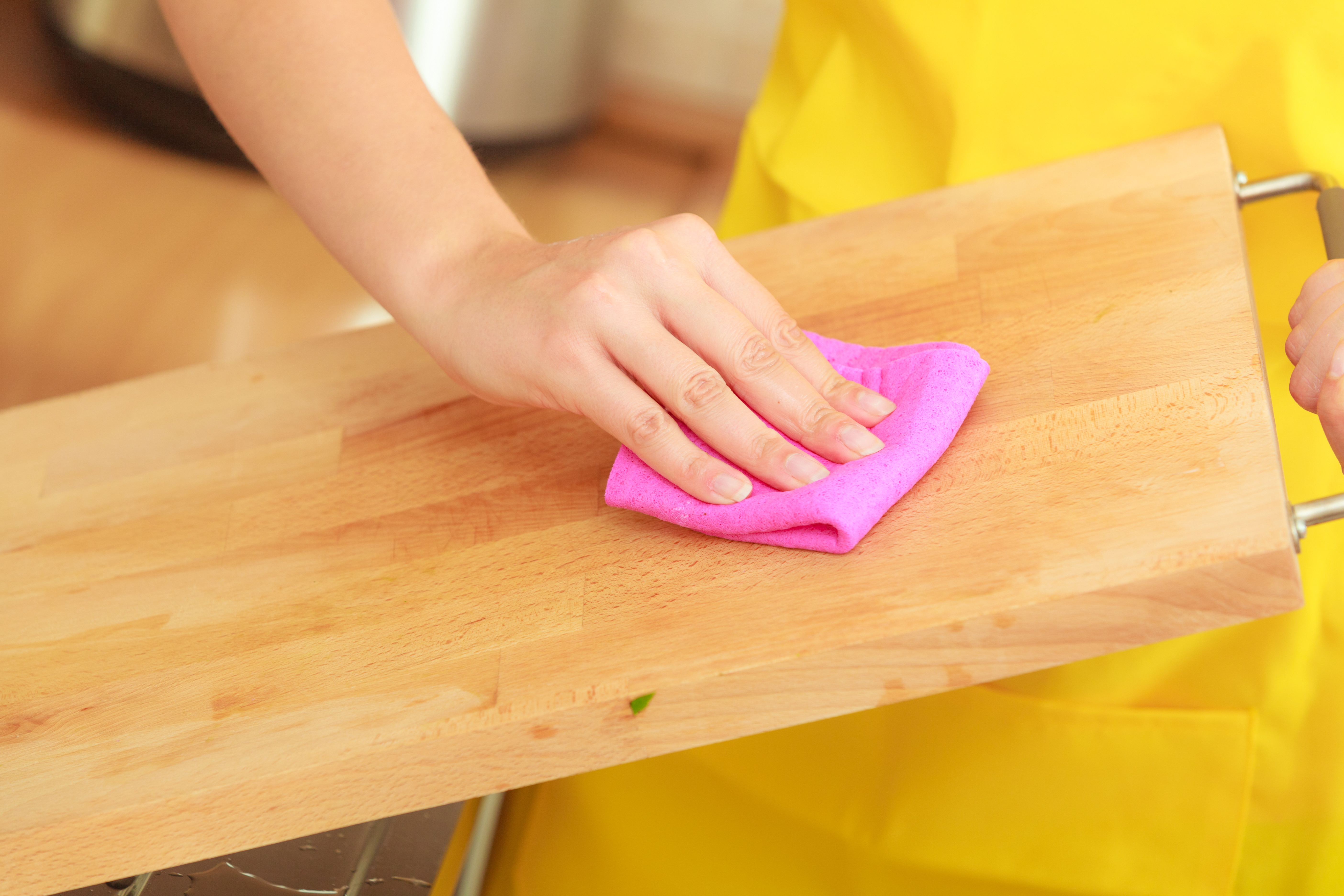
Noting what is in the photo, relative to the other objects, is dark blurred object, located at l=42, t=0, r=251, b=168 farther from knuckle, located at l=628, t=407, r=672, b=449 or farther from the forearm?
knuckle, located at l=628, t=407, r=672, b=449

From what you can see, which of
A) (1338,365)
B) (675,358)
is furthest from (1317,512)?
(675,358)

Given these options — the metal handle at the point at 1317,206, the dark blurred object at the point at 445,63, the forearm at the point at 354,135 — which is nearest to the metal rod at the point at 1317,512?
the metal handle at the point at 1317,206

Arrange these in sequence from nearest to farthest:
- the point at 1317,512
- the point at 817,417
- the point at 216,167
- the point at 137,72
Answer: the point at 1317,512 < the point at 817,417 < the point at 137,72 < the point at 216,167

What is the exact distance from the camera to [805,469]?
0.58 meters

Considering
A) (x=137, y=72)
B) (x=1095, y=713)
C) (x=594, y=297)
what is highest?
(x=137, y=72)

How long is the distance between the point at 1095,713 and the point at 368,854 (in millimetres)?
504

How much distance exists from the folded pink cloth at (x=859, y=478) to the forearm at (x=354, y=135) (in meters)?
0.20

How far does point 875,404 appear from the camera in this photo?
62cm

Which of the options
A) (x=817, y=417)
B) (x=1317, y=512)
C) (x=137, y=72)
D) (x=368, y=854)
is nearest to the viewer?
(x=1317, y=512)

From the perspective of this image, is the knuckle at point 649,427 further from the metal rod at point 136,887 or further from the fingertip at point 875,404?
the metal rod at point 136,887

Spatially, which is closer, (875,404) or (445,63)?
(875,404)

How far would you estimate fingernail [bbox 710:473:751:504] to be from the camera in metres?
0.59

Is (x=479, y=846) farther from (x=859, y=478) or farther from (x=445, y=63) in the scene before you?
(x=445, y=63)

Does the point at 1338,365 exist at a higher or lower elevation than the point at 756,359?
lower
